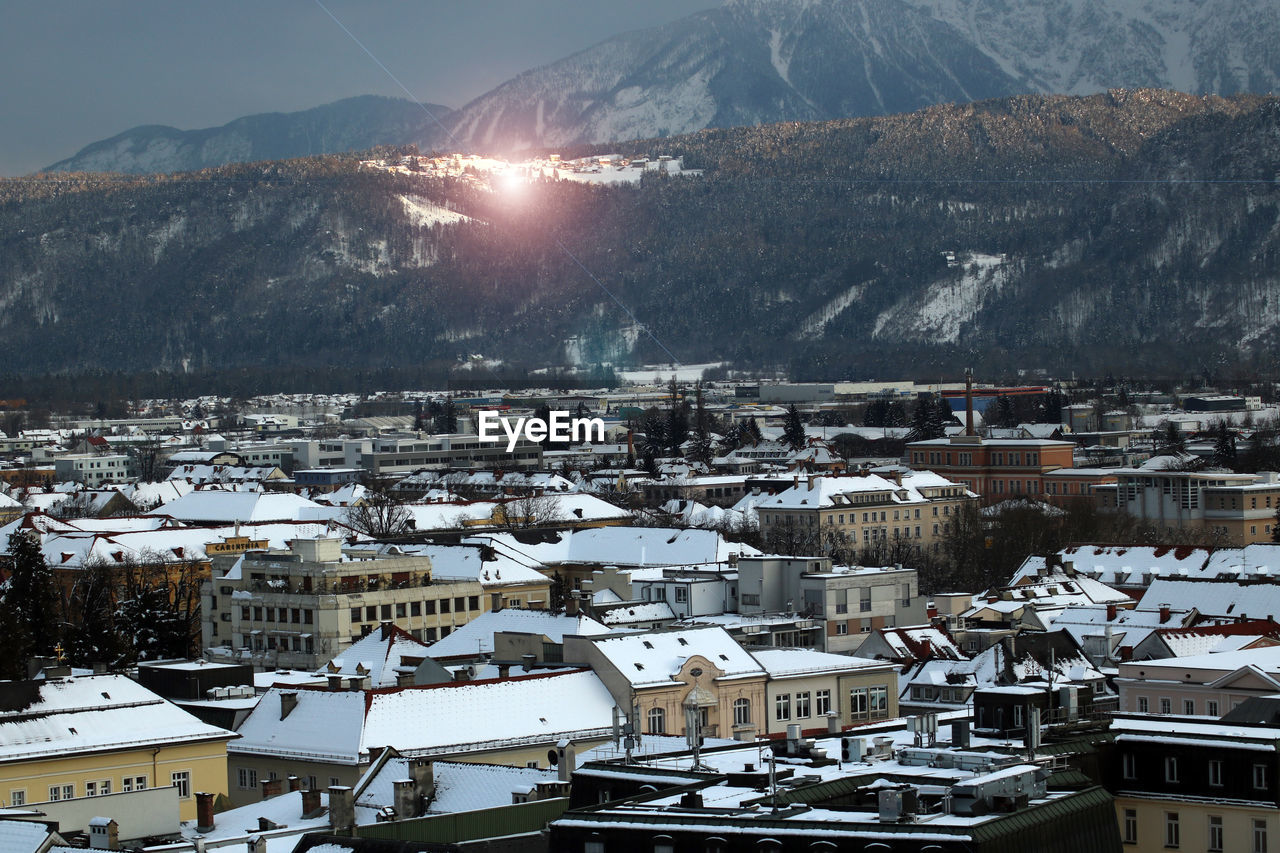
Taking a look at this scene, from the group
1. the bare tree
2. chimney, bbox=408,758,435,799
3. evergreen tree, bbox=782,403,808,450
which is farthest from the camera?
evergreen tree, bbox=782,403,808,450

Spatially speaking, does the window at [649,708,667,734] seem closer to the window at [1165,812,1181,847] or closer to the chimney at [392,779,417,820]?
the chimney at [392,779,417,820]

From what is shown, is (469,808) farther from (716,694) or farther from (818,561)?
(818,561)

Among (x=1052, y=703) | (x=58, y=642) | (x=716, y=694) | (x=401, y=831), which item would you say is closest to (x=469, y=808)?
(x=401, y=831)

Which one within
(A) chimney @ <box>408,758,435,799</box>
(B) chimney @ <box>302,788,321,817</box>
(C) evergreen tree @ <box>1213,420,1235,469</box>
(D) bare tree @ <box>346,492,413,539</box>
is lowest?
(B) chimney @ <box>302,788,321,817</box>

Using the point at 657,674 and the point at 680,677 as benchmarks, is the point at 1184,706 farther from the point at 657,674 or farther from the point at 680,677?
the point at 657,674

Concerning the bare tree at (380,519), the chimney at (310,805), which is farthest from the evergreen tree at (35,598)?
the chimney at (310,805)

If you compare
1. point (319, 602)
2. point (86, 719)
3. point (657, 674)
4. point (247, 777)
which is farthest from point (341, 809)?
point (319, 602)

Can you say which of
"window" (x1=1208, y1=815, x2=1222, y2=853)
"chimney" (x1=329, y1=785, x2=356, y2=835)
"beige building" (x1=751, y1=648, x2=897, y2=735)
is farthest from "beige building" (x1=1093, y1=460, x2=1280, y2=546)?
"chimney" (x1=329, y1=785, x2=356, y2=835)
